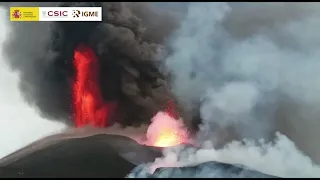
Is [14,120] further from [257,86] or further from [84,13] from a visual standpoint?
[257,86]

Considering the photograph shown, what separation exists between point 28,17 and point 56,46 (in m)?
0.37

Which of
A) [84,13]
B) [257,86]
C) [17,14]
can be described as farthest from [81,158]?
[257,86]

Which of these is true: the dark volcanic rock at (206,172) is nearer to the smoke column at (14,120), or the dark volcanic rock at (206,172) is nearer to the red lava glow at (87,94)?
the red lava glow at (87,94)

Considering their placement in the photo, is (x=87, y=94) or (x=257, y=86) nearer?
(x=257, y=86)

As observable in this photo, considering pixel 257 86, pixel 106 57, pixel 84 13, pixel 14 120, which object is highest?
pixel 84 13

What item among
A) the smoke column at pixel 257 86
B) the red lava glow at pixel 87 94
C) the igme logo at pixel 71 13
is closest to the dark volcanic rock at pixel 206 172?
the smoke column at pixel 257 86

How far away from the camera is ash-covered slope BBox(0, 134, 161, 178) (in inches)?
168

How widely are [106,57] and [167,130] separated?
0.92 metres

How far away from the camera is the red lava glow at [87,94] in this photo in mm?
4371

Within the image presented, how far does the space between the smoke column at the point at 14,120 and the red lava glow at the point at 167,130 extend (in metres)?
0.89

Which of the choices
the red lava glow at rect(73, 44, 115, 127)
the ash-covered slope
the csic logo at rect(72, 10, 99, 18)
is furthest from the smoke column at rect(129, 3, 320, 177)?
the csic logo at rect(72, 10, 99, 18)

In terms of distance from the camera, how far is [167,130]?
4344mm

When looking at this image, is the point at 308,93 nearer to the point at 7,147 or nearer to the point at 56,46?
the point at 56,46

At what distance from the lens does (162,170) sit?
4.22 metres
